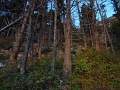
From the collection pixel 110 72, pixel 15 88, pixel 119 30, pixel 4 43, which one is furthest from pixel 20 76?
pixel 119 30

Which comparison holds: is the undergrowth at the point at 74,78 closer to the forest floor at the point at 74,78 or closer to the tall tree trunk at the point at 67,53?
the forest floor at the point at 74,78

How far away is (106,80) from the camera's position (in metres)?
10.8

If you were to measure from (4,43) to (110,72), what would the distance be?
2241 cm

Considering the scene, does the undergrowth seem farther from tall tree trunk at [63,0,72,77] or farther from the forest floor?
tall tree trunk at [63,0,72,77]

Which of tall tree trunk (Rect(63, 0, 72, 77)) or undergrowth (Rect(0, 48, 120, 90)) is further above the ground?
tall tree trunk (Rect(63, 0, 72, 77))

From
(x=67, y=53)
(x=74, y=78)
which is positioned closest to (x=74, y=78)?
(x=74, y=78)

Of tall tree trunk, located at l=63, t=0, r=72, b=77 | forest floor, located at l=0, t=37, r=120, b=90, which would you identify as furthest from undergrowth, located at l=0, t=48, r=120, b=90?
tall tree trunk, located at l=63, t=0, r=72, b=77

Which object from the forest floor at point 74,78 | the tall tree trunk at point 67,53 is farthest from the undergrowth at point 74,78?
the tall tree trunk at point 67,53

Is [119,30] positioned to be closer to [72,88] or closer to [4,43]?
[4,43]

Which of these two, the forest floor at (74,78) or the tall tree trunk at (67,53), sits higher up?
the tall tree trunk at (67,53)

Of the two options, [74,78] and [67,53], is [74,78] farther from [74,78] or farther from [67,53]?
[67,53]

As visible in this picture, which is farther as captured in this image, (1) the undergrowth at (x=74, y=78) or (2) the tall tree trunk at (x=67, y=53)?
(2) the tall tree trunk at (x=67, y=53)

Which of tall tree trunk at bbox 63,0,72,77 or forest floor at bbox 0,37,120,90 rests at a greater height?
tall tree trunk at bbox 63,0,72,77

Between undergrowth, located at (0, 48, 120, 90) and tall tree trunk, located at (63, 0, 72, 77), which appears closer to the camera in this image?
undergrowth, located at (0, 48, 120, 90)
